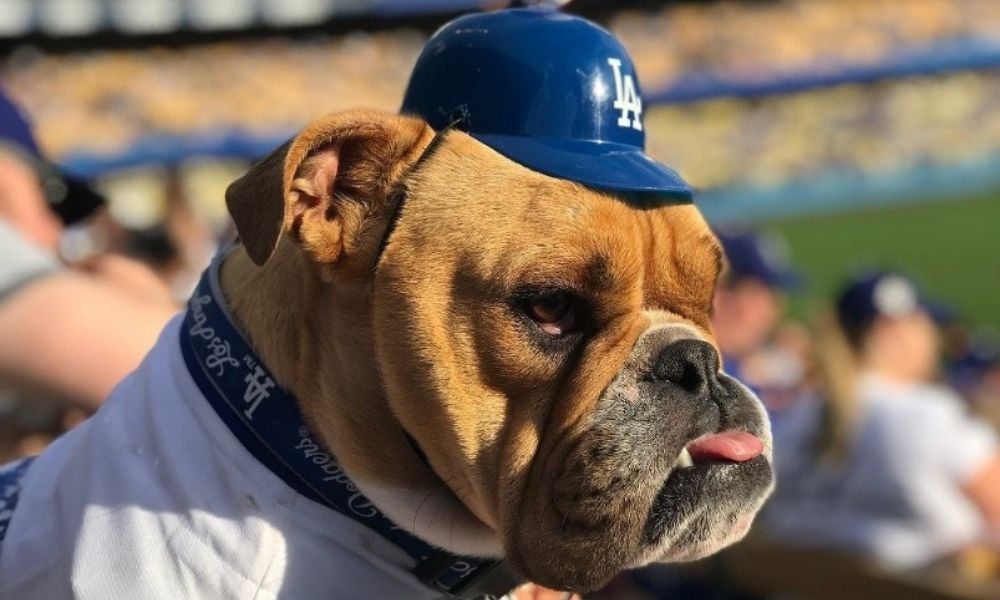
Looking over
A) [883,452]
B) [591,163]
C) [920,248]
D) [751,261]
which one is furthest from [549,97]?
[920,248]

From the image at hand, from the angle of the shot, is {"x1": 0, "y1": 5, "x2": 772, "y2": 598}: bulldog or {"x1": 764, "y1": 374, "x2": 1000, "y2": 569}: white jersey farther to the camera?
{"x1": 764, "y1": 374, "x2": 1000, "y2": 569}: white jersey

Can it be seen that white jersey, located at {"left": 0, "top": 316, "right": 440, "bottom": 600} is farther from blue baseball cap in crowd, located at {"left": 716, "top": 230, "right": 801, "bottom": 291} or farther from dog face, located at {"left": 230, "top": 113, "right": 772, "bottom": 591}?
blue baseball cap in crowd, located at {"left": 716, "top": 230, "right": 801, "bottom": 291}

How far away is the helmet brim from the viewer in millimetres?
2061

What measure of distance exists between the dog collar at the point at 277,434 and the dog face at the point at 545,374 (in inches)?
1.8

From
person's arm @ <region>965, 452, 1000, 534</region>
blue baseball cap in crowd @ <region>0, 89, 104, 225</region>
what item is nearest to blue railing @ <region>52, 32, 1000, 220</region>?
blue baseball cap in crowd @ <region>0, 89, 104, 225</region>

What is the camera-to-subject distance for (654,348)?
6.81ft

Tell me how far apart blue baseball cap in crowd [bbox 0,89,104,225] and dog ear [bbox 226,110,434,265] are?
4.32 ft

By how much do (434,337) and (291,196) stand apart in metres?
0.30

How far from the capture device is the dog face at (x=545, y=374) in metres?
2.02

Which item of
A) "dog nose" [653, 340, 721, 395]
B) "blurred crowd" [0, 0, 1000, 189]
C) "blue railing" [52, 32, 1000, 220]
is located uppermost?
"dog nose" [653, 340, 721, 395]

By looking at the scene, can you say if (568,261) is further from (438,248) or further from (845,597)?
(845,597)

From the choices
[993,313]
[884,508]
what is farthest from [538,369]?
[993,313]

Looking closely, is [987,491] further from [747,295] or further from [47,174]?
[47,174]

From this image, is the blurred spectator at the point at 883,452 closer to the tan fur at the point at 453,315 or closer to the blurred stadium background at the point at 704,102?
the blurred stadium background at the point at 704,102
